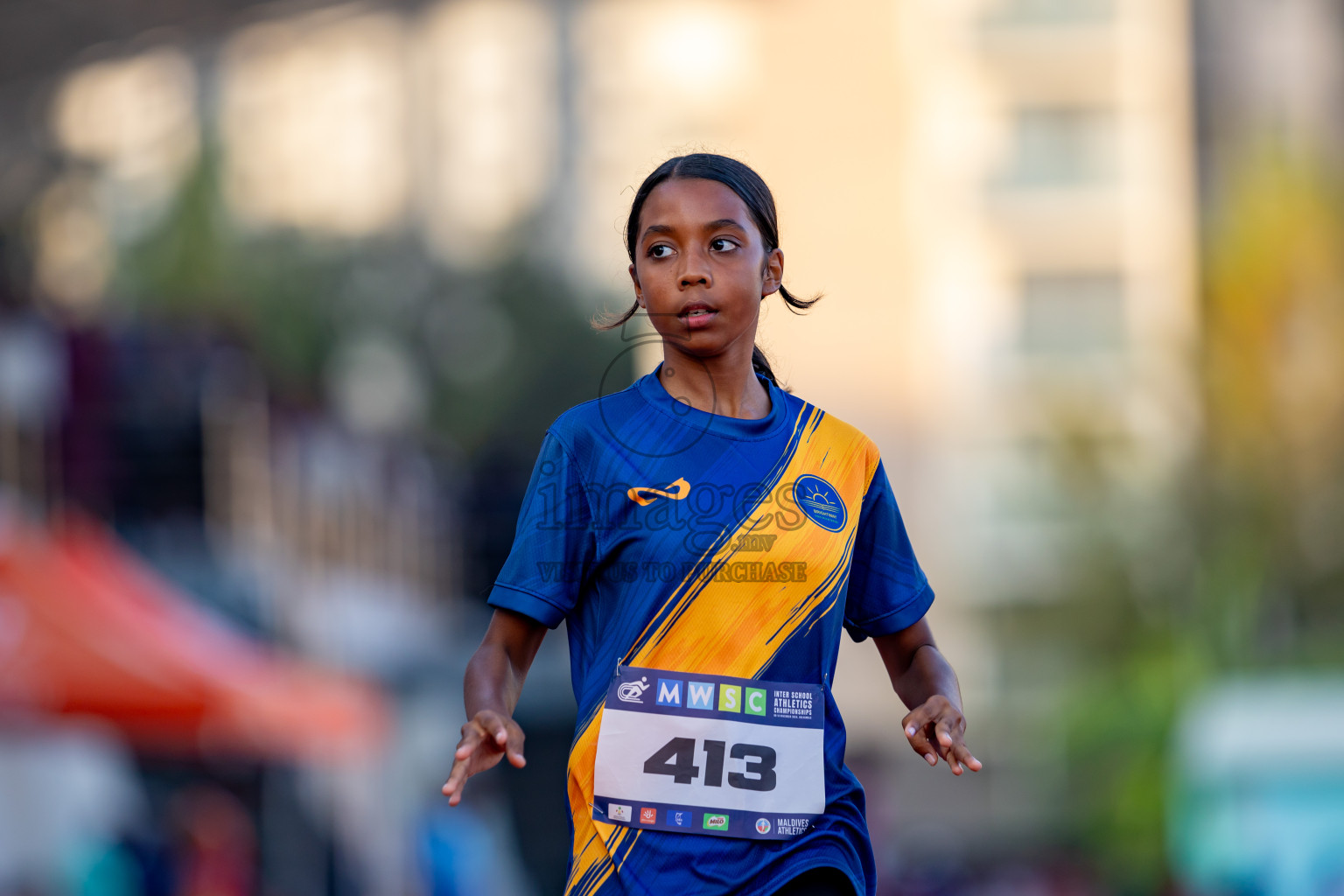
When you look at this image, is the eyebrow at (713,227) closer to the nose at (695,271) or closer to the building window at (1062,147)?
the nose at (695,271)

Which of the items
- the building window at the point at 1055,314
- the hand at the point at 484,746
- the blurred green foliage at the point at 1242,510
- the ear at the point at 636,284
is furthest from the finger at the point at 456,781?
the building window at the point at 1055,314

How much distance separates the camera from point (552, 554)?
266cm

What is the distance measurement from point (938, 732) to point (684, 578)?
462 millimetres

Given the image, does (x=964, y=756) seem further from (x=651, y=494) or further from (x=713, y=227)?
(x=713, y=227)

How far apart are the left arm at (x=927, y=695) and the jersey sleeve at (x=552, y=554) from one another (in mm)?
540

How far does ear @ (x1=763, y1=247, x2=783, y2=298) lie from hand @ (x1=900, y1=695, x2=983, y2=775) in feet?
2.45

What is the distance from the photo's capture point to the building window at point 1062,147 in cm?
4312

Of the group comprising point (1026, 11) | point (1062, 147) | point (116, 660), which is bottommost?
point (116, 660)

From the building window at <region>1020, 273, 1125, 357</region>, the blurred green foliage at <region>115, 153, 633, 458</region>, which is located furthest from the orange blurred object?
the building window at <region>1020, 273, 1125, 357</region>

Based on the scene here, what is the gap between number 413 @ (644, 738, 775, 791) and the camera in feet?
8.46

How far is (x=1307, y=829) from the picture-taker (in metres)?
11.6

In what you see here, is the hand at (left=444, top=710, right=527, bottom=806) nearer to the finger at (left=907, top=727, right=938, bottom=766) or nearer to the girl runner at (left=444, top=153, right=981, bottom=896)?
the girl runner at (left=444, top=153, right=981, bottom=896)

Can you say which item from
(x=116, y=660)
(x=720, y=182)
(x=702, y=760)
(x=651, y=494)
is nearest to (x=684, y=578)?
(x=651, y=494)

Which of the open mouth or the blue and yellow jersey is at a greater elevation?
the open mouth
